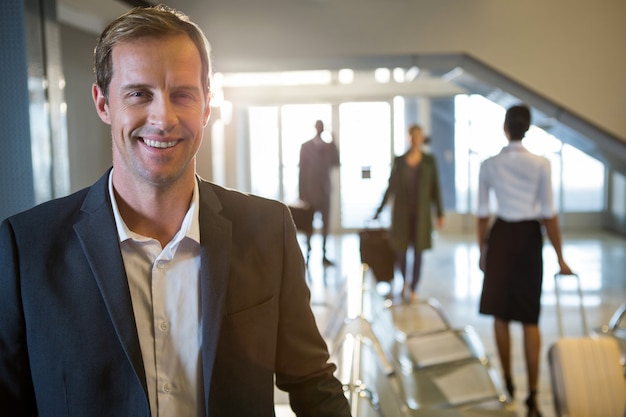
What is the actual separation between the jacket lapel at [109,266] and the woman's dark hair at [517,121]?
3751 mm

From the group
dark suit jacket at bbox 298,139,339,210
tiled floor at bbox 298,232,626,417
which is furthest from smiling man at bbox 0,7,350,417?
dark suit jacket at bbox 298,139,339,210

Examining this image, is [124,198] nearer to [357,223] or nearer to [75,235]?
[75,235]

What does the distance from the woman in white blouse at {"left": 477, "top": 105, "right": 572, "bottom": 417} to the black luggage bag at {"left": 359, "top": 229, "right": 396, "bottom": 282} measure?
329cm

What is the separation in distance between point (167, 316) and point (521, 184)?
3.66m

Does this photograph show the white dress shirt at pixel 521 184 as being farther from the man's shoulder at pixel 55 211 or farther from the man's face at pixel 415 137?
the man's shoulder at pixel 55 211

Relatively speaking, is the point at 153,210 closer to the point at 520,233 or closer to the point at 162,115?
the point at 162,115

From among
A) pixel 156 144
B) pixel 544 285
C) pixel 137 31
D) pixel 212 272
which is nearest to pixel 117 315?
pixel 212 272

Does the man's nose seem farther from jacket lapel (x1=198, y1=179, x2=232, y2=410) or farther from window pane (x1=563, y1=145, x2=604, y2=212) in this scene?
window pane (x1=563, y1=145, x2=604, y2=212)

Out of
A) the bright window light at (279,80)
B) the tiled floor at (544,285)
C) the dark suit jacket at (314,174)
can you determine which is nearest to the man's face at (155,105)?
the tiled floor at (544,285)

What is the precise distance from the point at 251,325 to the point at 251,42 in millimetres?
5375

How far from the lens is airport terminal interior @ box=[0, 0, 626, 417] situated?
327 cm

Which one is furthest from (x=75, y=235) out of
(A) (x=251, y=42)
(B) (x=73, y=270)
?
(A) (x=251, y=42)

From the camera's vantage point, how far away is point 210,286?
1439 millimetres

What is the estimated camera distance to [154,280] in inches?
57.4
